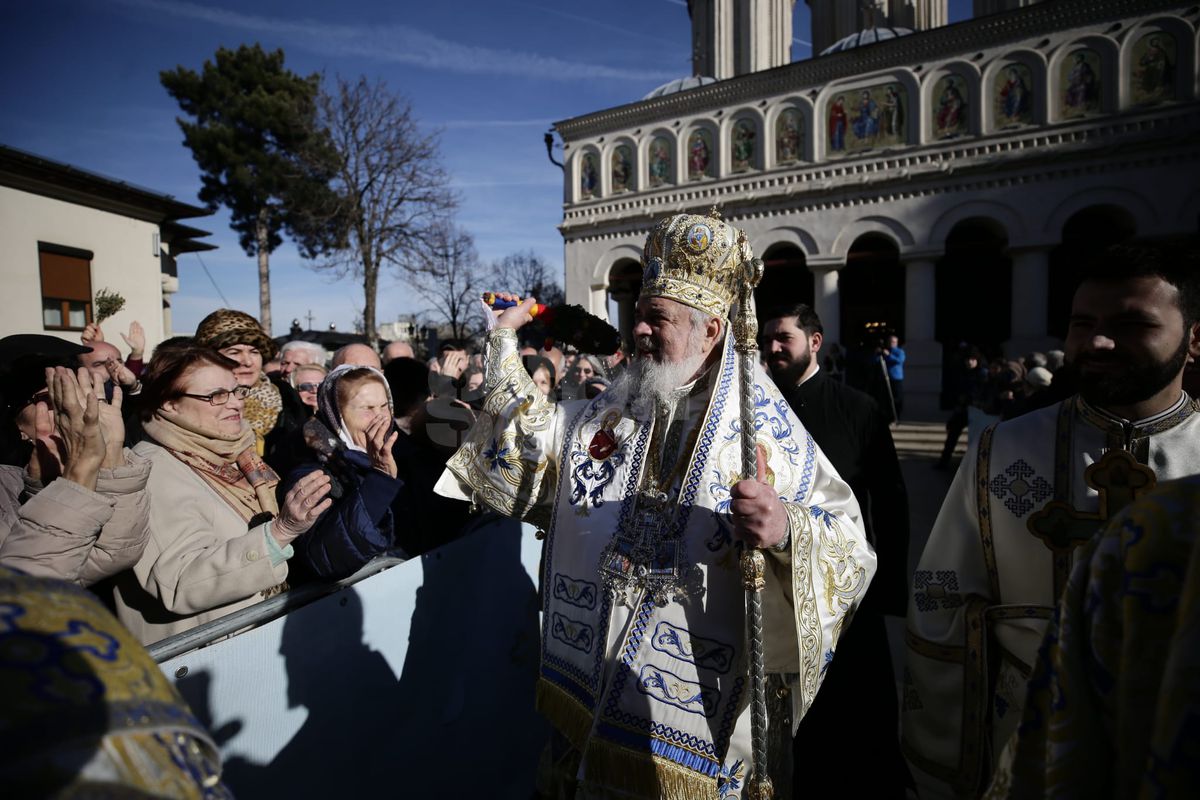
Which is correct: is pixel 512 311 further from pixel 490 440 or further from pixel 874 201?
pixel 874 201

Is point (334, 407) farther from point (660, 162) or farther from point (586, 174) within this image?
point (586, 174)

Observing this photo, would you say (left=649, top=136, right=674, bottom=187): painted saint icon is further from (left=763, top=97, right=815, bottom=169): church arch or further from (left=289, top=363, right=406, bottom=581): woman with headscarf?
(left=289, top=363, right=406, bottom=581): woman with headscarf

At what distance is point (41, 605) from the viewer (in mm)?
597

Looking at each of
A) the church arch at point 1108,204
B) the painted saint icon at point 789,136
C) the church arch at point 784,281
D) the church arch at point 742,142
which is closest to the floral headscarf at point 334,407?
the church arch at point 1108,204

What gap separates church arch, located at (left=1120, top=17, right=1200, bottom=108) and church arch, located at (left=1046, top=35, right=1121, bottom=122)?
177 millimetres

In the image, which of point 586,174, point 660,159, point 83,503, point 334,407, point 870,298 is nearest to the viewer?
point 83,503

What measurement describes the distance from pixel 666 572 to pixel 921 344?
52.7ft

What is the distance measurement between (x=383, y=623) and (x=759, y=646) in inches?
53.3

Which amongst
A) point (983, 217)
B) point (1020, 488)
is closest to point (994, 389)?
point (983, 217)

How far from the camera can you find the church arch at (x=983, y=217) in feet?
48.4

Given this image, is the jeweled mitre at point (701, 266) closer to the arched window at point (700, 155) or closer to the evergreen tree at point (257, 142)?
the arched window at point (700, 155)

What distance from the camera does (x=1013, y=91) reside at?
1484 centimetres

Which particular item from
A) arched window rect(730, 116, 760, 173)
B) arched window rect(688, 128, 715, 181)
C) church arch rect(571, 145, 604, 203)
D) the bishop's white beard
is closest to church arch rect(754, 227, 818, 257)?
arched window rect(730, 116, 760, 173)

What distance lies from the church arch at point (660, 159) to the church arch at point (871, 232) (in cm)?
542
